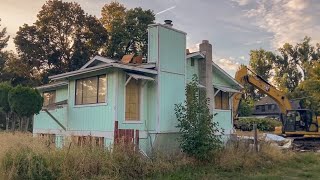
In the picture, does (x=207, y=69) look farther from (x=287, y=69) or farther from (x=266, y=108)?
(x=287, y=69)

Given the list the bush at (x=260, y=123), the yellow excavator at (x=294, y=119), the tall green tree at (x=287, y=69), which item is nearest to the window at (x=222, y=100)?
the yellow excavator at (x=294, y=119)

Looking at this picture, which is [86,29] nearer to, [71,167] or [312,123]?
[312,123]

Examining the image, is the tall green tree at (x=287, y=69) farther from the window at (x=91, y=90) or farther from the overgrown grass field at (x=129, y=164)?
the window at (x=91, y=90)

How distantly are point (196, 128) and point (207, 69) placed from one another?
547 centimetres

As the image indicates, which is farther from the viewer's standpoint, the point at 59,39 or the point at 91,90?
the point at 59,39

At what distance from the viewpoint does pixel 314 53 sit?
63594 mm

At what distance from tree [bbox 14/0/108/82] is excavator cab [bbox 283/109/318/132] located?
71.0 feet

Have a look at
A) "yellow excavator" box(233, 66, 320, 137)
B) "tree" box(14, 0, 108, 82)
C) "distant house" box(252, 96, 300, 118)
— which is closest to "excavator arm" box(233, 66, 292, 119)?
"yellow excavator" box(233, 66, 320, 137)

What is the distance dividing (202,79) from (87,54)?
819 inches

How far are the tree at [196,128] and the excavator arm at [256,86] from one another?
8.36m

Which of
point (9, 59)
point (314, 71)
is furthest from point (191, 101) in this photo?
point (314, 71)

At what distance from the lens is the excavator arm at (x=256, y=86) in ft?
74.3

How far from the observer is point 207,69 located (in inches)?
730

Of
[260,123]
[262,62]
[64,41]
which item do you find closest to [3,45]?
[64,41]
